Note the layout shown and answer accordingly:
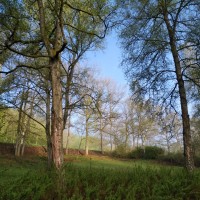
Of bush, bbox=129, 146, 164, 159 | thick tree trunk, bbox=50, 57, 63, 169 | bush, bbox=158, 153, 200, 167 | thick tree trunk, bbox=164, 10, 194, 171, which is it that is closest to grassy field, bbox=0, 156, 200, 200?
thick tree trunk, bbox=50, 57, 63, 169

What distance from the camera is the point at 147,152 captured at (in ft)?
110

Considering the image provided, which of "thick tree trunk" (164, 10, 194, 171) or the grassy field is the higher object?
"thick tree trunk" (164, 10, 194, 171)

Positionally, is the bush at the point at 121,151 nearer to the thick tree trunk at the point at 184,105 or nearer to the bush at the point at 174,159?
the bush at the point at 174,159

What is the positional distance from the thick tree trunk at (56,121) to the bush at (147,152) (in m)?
28.3

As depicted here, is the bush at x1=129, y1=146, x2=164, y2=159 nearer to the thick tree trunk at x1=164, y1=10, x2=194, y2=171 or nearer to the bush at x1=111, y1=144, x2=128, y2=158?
the bush at x1=111, y1=144, x2=128, y2=158

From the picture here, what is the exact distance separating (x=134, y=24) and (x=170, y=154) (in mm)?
23921

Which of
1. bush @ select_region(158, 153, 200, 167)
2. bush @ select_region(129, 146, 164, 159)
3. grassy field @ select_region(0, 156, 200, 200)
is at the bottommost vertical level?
grassy field @ select_region(0, 156, 200, 200)

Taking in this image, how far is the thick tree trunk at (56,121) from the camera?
6.32 metres

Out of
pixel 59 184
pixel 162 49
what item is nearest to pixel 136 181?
pixel 59 184

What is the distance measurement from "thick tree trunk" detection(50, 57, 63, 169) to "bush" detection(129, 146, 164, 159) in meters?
28.3

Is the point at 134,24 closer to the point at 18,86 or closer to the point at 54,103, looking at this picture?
the point at 54,103

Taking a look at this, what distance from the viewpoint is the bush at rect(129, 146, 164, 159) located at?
33250 mm

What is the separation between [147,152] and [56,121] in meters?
28.9

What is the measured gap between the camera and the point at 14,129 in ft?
71.7
